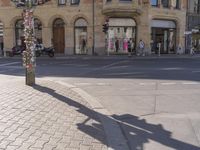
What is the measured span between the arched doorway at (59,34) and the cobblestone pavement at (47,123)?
83.0 ft

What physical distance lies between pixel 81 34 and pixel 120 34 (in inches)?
162

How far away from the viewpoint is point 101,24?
105ft

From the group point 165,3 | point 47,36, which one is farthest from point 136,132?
point 165,3

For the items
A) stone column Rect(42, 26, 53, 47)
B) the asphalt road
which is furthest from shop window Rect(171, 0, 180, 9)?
the asphalt road

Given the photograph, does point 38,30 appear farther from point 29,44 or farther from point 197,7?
point 29,44

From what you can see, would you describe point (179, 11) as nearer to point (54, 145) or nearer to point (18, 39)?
point (18, 39)

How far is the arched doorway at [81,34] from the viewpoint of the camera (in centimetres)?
3294

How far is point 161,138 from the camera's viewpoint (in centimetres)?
556

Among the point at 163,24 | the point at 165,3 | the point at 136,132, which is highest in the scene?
the point at 165,3

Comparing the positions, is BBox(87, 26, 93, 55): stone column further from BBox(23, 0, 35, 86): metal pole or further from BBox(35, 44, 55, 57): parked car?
BBox(23, 0, 35, 86): metal pole

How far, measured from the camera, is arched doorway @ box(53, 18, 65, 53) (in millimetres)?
33625

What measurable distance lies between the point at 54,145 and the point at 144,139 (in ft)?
5.44

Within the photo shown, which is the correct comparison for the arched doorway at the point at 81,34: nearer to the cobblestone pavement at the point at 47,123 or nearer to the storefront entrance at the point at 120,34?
the storefront entrance at the point at 120,34

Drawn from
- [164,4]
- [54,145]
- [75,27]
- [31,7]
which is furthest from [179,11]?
[54,145]
